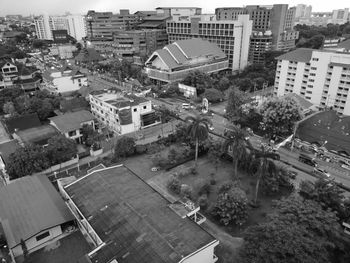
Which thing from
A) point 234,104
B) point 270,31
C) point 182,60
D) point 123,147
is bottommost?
point 123,147

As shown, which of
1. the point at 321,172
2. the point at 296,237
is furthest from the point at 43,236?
the point at 321,172

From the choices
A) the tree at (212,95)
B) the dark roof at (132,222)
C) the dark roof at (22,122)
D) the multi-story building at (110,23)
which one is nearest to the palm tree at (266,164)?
the dark roof at (132,222)

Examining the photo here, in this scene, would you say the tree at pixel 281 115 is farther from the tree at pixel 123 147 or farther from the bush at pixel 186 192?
the tree at pixel 123 147

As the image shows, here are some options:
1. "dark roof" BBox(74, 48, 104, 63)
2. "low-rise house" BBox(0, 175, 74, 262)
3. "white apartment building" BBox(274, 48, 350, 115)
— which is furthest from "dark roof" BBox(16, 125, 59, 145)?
"dark roof" BBox(74, 48, 104, 63)

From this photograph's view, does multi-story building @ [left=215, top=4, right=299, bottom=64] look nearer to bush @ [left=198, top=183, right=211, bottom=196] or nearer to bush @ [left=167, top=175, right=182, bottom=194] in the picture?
bush @ [left=198, top=183, right=211, bottom=196]

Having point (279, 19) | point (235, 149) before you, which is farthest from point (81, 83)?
point (279, 19)

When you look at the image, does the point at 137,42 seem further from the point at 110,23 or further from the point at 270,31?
the point at 270,31
